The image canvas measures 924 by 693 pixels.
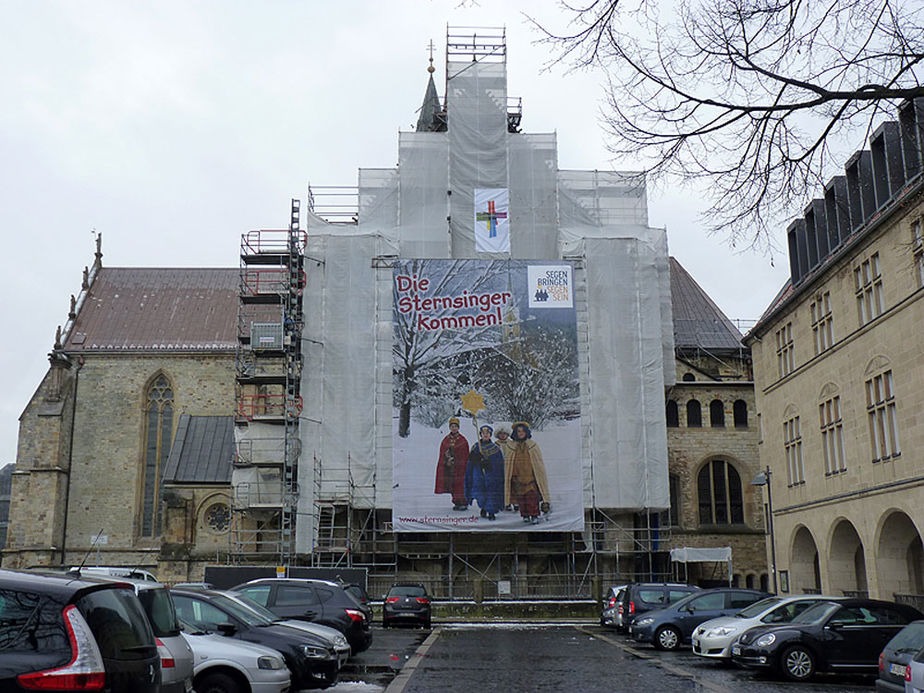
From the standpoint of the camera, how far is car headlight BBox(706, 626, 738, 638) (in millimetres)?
17641

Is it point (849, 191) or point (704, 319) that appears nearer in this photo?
point (849, 191)

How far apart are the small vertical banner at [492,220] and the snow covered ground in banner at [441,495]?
707 centimetres

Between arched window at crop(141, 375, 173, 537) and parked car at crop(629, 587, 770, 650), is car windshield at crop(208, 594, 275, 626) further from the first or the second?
arched window at crop(141, 375, 173, 537)

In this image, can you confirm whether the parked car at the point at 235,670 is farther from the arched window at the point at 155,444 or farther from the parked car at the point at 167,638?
the arched window at the point at 155,444

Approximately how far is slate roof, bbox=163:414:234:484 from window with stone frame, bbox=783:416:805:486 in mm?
23385

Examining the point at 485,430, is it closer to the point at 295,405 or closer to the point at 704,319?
the point at 295,405

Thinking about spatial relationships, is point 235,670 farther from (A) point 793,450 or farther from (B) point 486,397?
(B) point 486,397

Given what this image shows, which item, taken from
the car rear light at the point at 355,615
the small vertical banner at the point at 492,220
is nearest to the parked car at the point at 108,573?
the car rear light at the point at 355,615

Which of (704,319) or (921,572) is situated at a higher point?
(704,319)

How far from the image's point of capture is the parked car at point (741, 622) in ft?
55.9

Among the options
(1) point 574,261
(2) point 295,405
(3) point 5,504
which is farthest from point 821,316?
(3) point 5,504

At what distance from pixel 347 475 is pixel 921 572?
1885 centimetres

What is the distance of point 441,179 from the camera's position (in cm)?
3806

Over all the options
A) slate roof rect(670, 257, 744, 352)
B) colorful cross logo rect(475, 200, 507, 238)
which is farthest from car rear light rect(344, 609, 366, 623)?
slate roof rect(670, 257, 744, 352)
